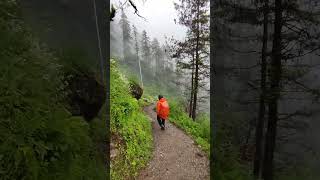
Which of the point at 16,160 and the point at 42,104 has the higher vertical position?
the point at 42,104

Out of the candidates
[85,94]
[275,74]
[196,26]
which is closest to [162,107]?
[275,74]

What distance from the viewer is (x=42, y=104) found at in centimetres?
578

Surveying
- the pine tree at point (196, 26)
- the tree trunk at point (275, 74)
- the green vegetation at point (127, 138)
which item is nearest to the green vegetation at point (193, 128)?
the green vegetation at point (127, 138)

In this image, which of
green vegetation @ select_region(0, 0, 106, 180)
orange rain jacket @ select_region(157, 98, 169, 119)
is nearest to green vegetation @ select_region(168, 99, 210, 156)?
orange rain jacket @ select_region(157, 98, 169, 119)

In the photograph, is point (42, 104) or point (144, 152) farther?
point (144, 152)

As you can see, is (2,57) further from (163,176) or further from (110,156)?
(163,176)

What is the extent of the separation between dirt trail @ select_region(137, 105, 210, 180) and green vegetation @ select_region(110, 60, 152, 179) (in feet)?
1.15

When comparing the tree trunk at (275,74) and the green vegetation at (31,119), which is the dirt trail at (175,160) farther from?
the green vegetation at (31,119)

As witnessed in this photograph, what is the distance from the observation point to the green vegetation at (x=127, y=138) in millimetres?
10906

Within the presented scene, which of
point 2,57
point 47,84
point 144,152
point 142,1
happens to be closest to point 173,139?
point 144,152

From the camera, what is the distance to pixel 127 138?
504 inches

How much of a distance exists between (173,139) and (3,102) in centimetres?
1150

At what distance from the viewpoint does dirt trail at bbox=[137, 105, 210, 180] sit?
39.9ft

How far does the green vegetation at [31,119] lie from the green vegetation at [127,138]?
12.2 feet
